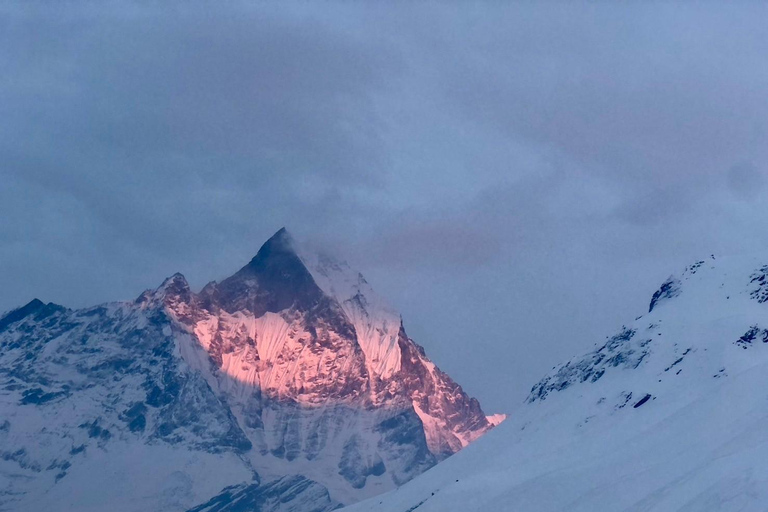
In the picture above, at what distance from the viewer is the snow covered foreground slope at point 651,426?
126 meters

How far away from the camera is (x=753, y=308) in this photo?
543 feet

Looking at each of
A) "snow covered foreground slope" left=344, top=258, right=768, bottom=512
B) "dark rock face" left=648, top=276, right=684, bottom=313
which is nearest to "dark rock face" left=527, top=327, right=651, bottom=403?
"snow covered foreground slope" left=344, top=258, right=768, bottom=512

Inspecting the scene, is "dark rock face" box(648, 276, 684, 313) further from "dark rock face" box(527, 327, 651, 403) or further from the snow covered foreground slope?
"dark rock face" box(527, 327, 651, 403)

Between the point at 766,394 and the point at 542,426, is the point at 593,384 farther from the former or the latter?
the point at 766,394

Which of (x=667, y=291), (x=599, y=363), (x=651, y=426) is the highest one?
(x=667, y=291)

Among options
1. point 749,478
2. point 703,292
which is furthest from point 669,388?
point 749,478

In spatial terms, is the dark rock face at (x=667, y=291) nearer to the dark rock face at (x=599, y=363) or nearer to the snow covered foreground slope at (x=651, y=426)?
the snow covered foreground slope at (x=651, y=426)

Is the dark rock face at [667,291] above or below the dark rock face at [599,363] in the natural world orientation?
above

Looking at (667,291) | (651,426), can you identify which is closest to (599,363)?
(667,291)

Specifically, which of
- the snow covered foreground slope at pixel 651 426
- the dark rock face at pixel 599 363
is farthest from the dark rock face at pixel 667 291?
the dark rock face at pixel 599 363

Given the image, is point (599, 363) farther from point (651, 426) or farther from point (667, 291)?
point (651, 426)

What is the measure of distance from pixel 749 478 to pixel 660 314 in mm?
66361

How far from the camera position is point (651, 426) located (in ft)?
481

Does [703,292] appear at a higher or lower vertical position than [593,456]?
higher
